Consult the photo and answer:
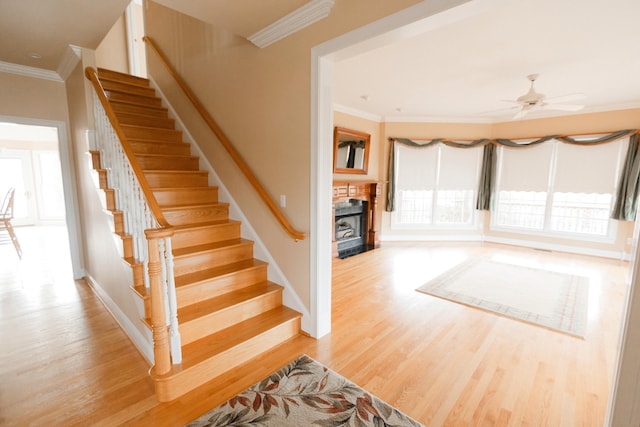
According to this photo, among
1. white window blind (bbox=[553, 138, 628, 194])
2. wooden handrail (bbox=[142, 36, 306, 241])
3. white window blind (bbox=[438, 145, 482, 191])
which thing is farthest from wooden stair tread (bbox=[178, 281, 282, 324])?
white window blind (bbox=[553, 138, 628, 194])

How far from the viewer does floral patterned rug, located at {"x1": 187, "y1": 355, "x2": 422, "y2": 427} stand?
167 centimetres

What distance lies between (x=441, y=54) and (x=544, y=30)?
874mm

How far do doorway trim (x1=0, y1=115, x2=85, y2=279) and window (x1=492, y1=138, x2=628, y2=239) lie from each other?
24.7 feet

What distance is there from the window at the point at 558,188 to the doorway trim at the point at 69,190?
7515 millimetres

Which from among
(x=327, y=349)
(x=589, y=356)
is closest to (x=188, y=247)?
(x=327, y=349)

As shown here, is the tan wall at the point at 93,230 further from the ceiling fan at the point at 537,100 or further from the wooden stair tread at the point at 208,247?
the ceiling fan at the point at 537,100

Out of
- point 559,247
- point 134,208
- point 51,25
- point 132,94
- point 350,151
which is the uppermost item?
point 51,25

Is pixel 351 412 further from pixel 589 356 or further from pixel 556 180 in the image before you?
pixel 556 180

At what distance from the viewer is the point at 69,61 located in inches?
123

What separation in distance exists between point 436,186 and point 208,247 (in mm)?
5219

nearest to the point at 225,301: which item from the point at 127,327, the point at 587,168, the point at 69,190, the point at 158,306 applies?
the point at 158,306

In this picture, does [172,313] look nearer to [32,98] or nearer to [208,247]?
[208,247]

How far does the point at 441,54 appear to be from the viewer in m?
3.05

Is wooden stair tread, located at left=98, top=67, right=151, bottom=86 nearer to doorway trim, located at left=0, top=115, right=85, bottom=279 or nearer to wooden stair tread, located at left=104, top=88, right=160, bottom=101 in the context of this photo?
wooden stair tread, located at left=104, top=88, right=160, bottom=101
